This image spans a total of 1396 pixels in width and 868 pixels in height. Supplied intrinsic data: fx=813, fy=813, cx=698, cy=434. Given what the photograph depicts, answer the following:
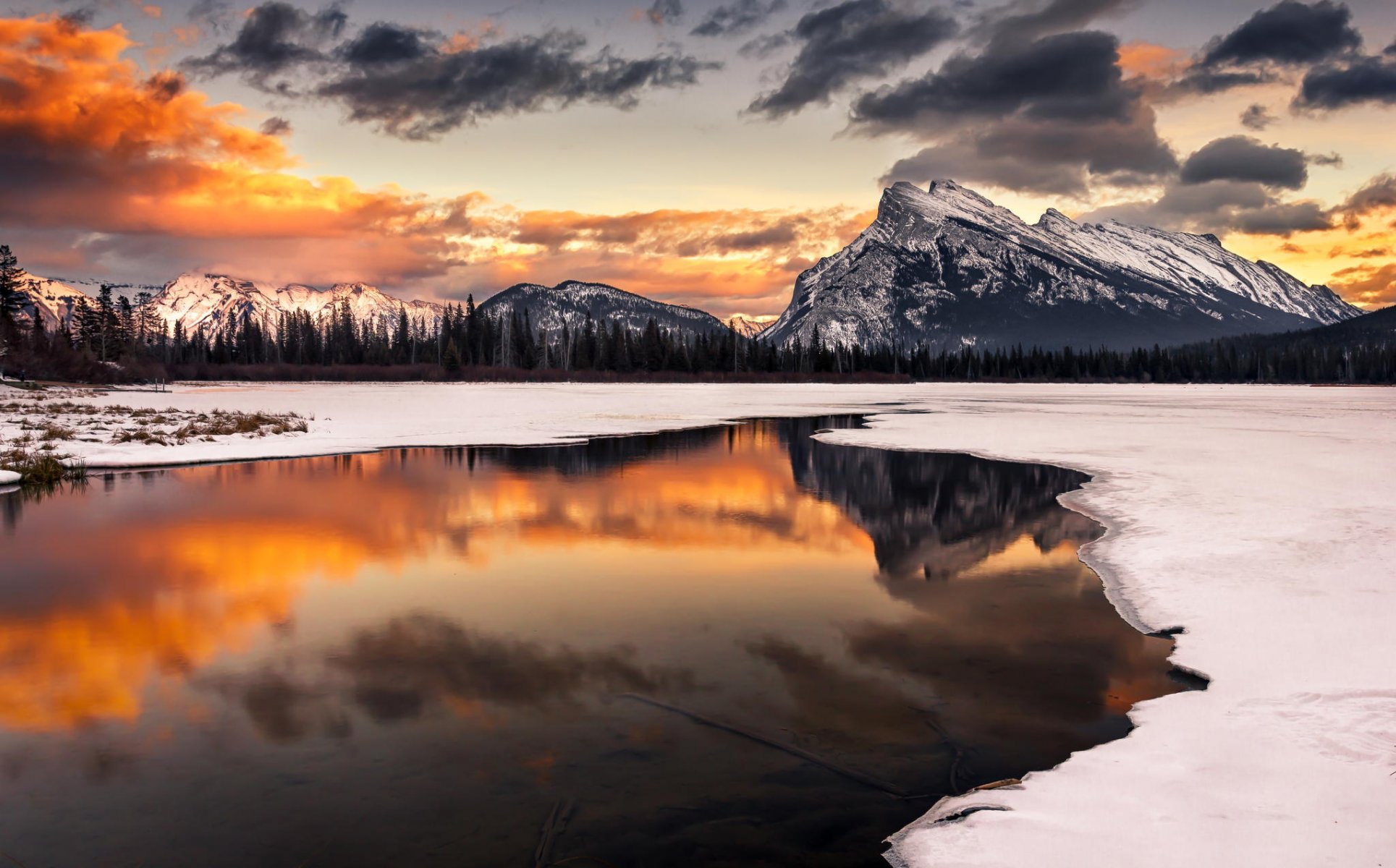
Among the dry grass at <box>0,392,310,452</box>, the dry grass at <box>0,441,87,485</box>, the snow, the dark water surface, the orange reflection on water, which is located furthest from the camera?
the dry grass at <box>0,392,310,452</box>

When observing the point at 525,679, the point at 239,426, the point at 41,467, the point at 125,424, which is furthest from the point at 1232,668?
the point at 125,424

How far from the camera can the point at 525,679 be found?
923cm

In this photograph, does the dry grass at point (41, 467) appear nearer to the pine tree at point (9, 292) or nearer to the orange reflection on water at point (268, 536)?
the orange reflection on water at point (268, 536)

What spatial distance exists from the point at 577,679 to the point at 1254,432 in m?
41.6

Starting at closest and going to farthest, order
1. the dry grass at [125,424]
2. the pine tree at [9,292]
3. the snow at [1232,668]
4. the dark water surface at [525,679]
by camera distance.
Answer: the snow at [1232,668]
the dark water surface at [525,679]
the dry grass at [125,424]
the pine tree at [9,292]

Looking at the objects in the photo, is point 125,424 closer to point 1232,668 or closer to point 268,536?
point 268,536

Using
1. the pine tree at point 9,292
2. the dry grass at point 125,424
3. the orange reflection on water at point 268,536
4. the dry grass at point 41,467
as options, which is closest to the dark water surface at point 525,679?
the orange reflection on water at point 268,536

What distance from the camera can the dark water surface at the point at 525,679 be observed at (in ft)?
20.5

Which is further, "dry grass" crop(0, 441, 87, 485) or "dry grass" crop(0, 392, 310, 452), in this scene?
"dry grass" crop(0, 392, 310, 452)

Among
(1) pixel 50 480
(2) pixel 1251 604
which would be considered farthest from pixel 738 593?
(1) pixel 50 480

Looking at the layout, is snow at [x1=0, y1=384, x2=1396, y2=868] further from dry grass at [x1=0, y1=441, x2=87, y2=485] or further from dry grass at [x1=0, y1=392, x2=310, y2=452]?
dry grass at [x1=0, y1=392, x2=310, y2=452]

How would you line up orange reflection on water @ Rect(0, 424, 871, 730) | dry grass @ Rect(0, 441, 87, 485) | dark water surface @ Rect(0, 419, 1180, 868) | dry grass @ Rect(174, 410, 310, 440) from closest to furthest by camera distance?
dark water surface @ Rect(0, 419, 1180, 868) → orange reflection on water @ Rect(0, 424, 871, 730) → dry grass @ Rect(0, 441, 87, 485) → dry grass @ Rect(174, 410, 310, 440)

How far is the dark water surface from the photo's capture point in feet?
20.5

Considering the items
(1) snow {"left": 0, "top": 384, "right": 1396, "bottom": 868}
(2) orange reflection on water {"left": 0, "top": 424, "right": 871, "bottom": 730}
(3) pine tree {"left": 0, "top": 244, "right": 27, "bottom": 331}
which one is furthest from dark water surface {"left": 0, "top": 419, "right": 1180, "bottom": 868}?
(3) pine tree {"left": 0, "top": 244, "right": 27, "bottom": 331}
